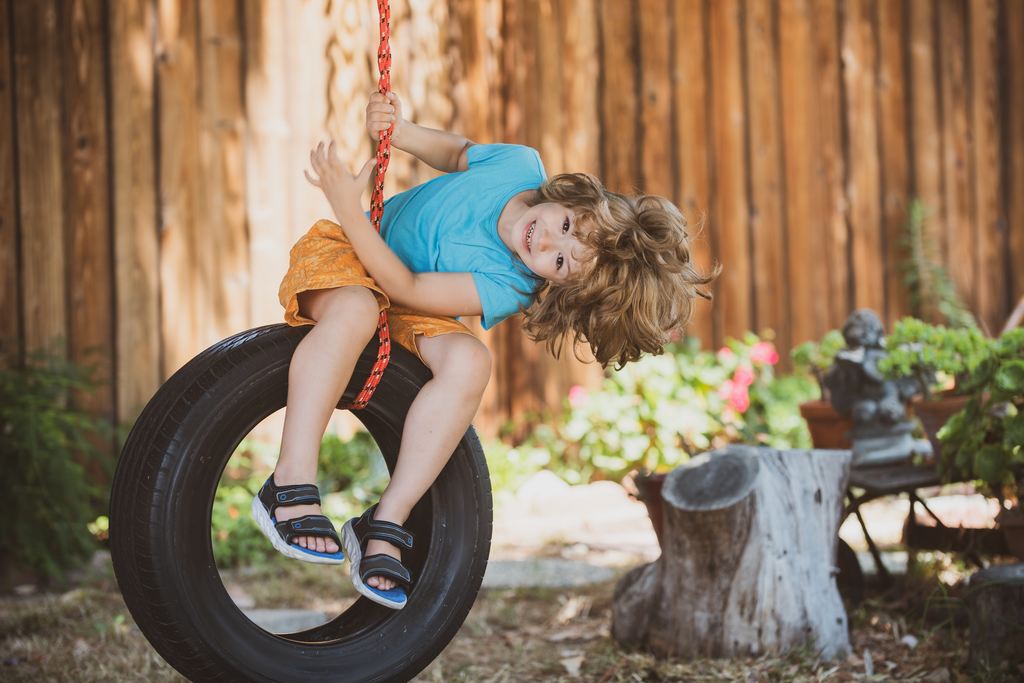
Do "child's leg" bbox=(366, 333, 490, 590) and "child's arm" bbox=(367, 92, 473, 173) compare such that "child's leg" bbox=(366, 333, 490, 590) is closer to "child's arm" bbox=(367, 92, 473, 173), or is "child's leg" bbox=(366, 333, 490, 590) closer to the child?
the child

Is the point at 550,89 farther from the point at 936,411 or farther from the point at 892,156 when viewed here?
the point at 936,411

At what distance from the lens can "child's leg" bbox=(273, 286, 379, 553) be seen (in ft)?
6.80

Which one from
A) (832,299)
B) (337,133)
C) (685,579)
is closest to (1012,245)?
(832,299)

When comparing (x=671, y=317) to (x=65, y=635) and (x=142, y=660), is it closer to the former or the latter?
(x=142, y=660)

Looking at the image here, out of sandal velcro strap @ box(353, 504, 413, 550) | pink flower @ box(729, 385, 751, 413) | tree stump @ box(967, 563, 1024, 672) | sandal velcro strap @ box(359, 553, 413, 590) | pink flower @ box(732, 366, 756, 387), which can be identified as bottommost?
tree stump @ box(967, 563, 1024, 672)

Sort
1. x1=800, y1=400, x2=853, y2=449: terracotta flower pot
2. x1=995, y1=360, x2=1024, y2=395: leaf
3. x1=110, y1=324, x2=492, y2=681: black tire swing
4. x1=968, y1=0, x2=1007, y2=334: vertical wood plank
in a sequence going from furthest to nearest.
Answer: x1=968, y1=0, x2=1007, y2=334: vertical wood plank, x1=800, y1=400, x2=853, y2=449: terracotta flower pot, x1=995, y1=360, x2=1024, y2=395: leaf, x1=110, y1=324, x2=492, y2=681: black tire swing

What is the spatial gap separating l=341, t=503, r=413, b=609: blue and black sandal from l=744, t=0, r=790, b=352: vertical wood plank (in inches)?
187

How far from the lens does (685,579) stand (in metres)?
3.05

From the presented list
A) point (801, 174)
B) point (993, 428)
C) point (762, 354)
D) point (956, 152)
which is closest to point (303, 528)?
point (993, 428)

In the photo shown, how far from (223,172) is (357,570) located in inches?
120

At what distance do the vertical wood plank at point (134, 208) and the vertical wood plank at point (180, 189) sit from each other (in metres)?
0.05

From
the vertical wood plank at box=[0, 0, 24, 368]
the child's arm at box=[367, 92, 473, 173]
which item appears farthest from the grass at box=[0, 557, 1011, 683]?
the child's arm at box=[367, 92, 473, 173]

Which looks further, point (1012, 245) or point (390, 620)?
point (1012, 245)

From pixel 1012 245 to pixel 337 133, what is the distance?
4.98m
